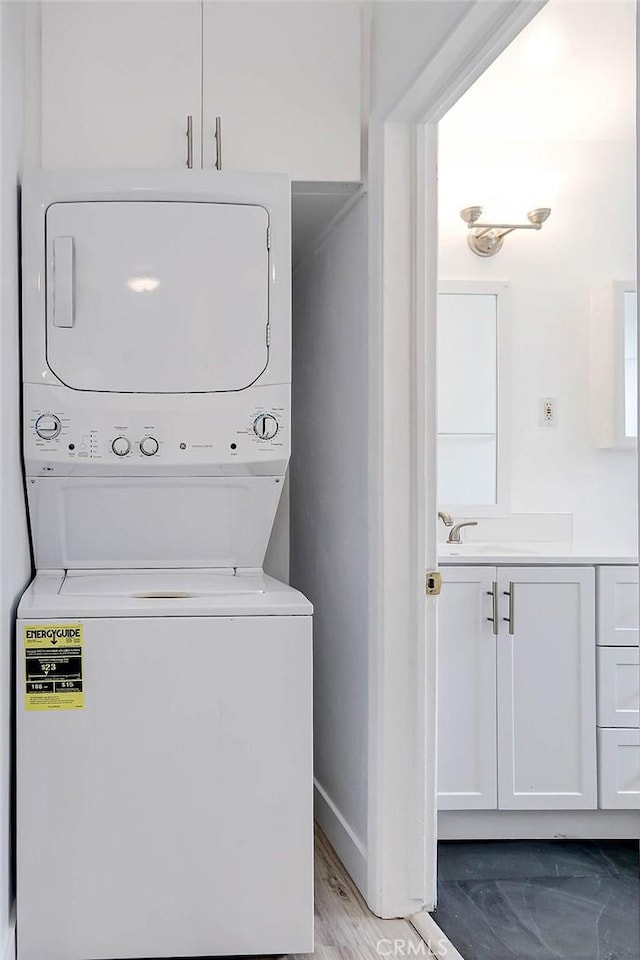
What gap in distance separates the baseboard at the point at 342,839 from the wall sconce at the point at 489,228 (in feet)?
6.17

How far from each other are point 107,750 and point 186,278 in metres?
1.07

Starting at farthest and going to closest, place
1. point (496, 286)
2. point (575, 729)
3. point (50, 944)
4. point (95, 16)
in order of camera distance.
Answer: point (496, 286), point (575, 729), point (95, 16), point (50, 944)

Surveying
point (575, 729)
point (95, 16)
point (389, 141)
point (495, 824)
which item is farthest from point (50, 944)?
point (95, 16)

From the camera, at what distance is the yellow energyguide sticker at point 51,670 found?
1.83 metres

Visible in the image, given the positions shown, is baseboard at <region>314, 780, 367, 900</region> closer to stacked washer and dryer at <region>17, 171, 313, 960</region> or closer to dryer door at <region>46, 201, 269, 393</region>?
stacked washer and dryer at <region>17, 171, 313, 960</region>

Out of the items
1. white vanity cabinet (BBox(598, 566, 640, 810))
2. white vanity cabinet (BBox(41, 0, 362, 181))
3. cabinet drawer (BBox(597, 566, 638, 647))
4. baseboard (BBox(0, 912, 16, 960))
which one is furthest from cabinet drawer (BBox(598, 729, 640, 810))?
white vanity cabinet (BBox(41, 0, 362, 181))

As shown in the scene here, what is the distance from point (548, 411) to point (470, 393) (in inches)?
11.3

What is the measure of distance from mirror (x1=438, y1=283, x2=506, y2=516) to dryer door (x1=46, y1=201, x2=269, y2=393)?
116 cm

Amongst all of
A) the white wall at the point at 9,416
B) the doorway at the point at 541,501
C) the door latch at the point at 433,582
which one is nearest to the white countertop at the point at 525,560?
the doorway at the point at 541,501

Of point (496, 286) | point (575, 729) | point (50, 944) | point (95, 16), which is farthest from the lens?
point (496, 286)

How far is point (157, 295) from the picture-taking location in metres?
2.14

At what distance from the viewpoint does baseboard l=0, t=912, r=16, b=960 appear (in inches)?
68.6

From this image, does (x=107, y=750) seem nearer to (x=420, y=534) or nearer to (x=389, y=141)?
(x=420, y=534)

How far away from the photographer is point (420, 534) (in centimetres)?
213
